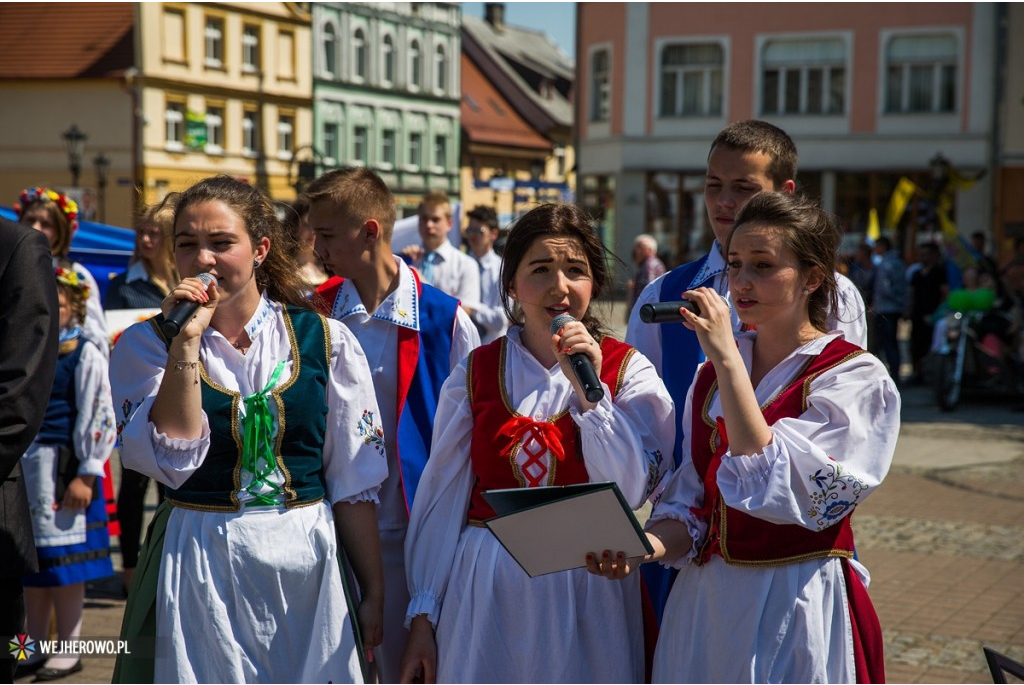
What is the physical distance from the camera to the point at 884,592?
21.8 feet

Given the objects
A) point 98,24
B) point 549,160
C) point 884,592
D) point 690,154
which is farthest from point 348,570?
point 549,160

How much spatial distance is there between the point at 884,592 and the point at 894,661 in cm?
116

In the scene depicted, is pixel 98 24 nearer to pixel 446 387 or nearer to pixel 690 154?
pixel 690 154

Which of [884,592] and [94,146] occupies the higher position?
[94,146]

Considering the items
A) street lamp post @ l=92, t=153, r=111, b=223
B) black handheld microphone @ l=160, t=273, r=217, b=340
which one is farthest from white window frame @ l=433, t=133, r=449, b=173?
black handheld microphone @ l=160, t=273, r=217, b=340

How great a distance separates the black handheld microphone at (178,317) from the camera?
280 cm

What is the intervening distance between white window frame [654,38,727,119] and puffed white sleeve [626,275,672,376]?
32.0 meters

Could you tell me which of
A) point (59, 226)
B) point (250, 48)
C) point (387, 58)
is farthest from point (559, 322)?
point (387, 58)

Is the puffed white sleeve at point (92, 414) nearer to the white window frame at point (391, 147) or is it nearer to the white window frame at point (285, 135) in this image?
the white window frame at point (285, 135)

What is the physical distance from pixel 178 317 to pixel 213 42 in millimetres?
38766

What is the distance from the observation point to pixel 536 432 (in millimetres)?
3029

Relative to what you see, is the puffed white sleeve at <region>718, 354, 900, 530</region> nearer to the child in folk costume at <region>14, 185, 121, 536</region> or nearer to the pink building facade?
the child in folk costume at <region>14, 185, 121, 536</region>

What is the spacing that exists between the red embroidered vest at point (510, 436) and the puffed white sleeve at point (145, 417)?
2.15 ft

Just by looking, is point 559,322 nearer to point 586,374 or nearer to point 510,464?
point 586,374
